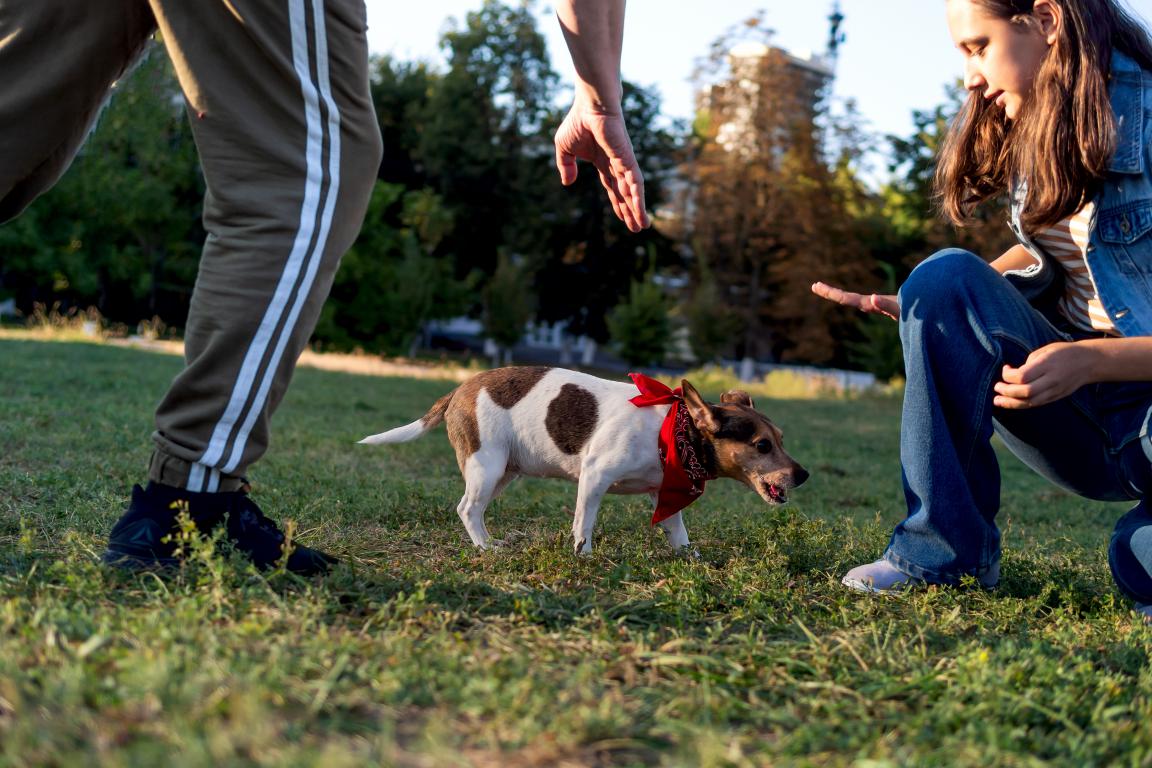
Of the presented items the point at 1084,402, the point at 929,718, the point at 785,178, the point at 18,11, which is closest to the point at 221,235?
the point at 18,11

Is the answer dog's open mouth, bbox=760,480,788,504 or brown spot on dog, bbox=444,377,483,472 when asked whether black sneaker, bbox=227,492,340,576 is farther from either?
dog's open mouth, bbox=760,480,788,504

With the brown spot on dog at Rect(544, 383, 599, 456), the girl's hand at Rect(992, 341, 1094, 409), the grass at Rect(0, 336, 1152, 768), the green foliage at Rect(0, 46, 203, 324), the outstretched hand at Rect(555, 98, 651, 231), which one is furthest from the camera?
the green foliage at Rect(0, 46, 203, 324)

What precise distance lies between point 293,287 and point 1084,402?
2444mm

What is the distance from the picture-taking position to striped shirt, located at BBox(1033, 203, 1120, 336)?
3371 mm

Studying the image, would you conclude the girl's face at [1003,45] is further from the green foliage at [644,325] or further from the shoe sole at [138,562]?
the green foliage at [644,325]

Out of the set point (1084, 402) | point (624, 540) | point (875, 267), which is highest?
point (875, 267)

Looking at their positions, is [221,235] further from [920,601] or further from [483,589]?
[920,601]

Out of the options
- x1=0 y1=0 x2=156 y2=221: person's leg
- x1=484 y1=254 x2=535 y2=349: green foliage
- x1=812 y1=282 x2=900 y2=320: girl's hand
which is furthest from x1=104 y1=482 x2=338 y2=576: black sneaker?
x1=484 y1=254 x2=535 y2=349: green foliage

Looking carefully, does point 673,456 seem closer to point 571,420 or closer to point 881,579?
point 571,420

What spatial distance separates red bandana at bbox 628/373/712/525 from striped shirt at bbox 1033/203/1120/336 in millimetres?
1417

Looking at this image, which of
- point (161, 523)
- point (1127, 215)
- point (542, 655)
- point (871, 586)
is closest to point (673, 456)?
point (871, 586)

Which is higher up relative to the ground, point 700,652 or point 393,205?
point 393,205

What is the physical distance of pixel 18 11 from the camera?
2627mm

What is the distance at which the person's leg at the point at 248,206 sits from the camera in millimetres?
2588
